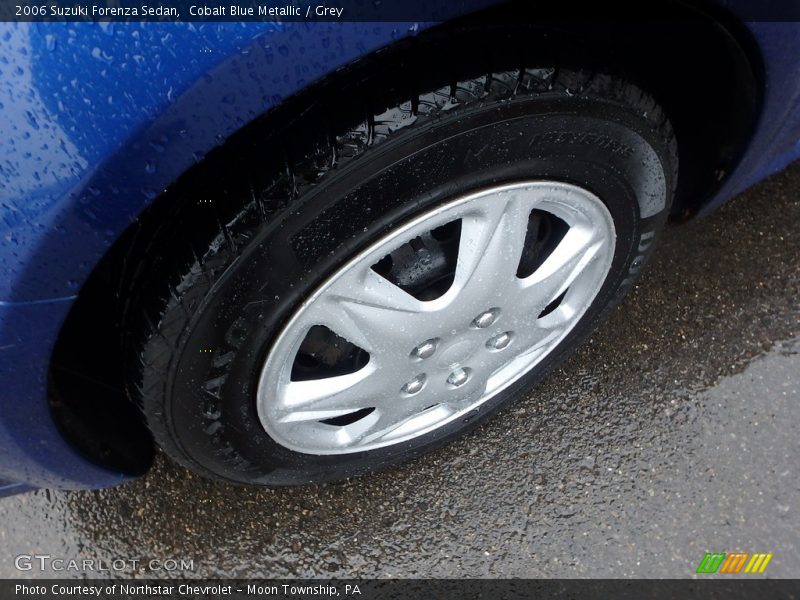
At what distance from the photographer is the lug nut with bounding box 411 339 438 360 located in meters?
1.43

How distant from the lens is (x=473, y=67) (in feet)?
3.70

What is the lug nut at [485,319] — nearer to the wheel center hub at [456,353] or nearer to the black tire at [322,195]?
the wheel center hub at [456,353]

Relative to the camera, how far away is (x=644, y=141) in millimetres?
1355

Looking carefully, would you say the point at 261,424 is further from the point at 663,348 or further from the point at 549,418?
the point at 663,348

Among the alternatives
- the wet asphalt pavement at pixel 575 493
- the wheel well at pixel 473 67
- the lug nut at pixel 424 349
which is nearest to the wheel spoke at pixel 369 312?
the lug nut at pixel 424 349

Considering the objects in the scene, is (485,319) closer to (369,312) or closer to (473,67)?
(369,312)

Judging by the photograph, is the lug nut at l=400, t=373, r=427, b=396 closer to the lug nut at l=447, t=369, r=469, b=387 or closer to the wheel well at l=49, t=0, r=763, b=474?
the lug nut at l=447, t=369, r=469, b=387

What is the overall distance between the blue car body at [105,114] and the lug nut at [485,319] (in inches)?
24.4

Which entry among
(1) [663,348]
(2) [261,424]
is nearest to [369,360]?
(2) [261,424]

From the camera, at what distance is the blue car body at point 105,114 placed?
0.85 m

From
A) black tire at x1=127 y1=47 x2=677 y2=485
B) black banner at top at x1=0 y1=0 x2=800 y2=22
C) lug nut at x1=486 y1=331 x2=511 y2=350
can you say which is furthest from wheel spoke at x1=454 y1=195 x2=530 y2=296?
black banner at top at x1=0 y1=0 x2=800 y2=22

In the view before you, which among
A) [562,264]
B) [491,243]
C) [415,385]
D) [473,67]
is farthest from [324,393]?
[473,67]

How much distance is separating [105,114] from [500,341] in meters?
0.94

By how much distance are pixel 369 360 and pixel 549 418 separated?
677mm
